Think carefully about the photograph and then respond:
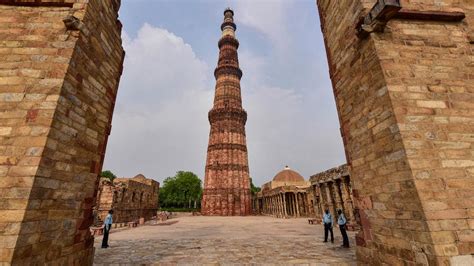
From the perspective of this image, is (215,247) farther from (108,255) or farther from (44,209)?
(44,209)

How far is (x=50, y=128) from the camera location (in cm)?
343

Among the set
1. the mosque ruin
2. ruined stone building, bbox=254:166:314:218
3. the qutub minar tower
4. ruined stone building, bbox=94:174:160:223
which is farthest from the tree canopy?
the mosque ruin

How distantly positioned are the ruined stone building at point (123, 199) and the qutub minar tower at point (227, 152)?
774cm

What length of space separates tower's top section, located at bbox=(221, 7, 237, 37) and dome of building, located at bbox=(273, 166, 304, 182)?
24.1m

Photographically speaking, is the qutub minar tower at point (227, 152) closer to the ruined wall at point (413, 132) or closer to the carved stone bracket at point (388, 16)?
the ruined wall at point (413, 132)

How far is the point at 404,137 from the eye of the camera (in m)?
3.52

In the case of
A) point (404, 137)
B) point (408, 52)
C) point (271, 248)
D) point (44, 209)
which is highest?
point (408, 52)

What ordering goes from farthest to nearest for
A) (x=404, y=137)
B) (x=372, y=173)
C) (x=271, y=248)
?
1. (x=271, y=248)
2. (x=372, y=173)
3. (x=404, y=137)

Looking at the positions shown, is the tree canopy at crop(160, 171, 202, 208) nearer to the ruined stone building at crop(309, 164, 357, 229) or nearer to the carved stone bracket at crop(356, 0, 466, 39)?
the ruined stone building at crop(309, 164, 357, 229)

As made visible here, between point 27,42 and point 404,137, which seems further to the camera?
point 27,42

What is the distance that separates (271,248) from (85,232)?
16.3ft

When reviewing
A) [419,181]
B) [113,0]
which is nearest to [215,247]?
[419,181]

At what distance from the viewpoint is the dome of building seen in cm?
3466

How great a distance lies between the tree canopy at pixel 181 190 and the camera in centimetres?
4750
